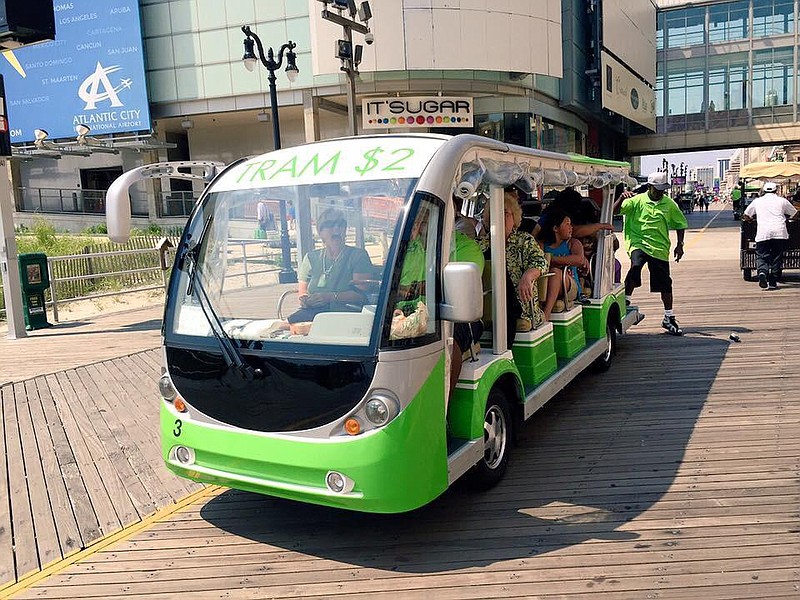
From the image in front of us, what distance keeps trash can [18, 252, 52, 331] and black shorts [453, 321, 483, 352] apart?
941 centimetres

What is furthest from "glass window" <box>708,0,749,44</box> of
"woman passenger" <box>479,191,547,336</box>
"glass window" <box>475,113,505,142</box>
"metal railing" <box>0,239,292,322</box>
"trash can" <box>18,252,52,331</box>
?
"woman passenger" <box>479,191,547,336</box>

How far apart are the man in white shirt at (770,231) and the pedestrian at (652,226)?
413 centimetres

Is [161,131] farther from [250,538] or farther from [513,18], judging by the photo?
[250,538]

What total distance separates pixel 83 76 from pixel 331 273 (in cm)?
3435

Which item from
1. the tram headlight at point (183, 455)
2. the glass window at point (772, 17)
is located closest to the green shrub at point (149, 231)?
the tram headlight at point (183, 455)

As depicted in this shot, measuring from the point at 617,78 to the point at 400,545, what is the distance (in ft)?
130

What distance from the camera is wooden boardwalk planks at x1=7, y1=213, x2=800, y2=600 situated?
11.4 feet

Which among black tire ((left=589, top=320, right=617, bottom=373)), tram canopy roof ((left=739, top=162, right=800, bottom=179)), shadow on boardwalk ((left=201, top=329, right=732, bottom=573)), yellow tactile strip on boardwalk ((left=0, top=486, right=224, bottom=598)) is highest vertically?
tram canopy roof ((left=739, top=162, right=800, bottom=179))

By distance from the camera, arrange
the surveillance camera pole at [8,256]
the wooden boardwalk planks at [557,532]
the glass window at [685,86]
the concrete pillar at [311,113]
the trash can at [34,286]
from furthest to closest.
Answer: the glass window at [685,86]
the concrete pillar at [311,113]
the trash can at [34,286]
the surveillance camera pole at [8,256]
the wooden boardwalk planks at [557,532]

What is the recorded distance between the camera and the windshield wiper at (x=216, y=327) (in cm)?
383

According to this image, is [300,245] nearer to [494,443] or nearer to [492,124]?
[494,443]

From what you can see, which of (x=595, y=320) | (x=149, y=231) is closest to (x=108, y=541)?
(x=595, y=320)

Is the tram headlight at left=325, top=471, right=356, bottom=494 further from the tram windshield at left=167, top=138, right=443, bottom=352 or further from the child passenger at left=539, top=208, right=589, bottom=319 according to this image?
the child passenger at left=539, top=208, right=589, bottom=319

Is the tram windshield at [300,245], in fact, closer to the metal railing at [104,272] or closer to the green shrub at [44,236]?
the metal railing at [104,272]
